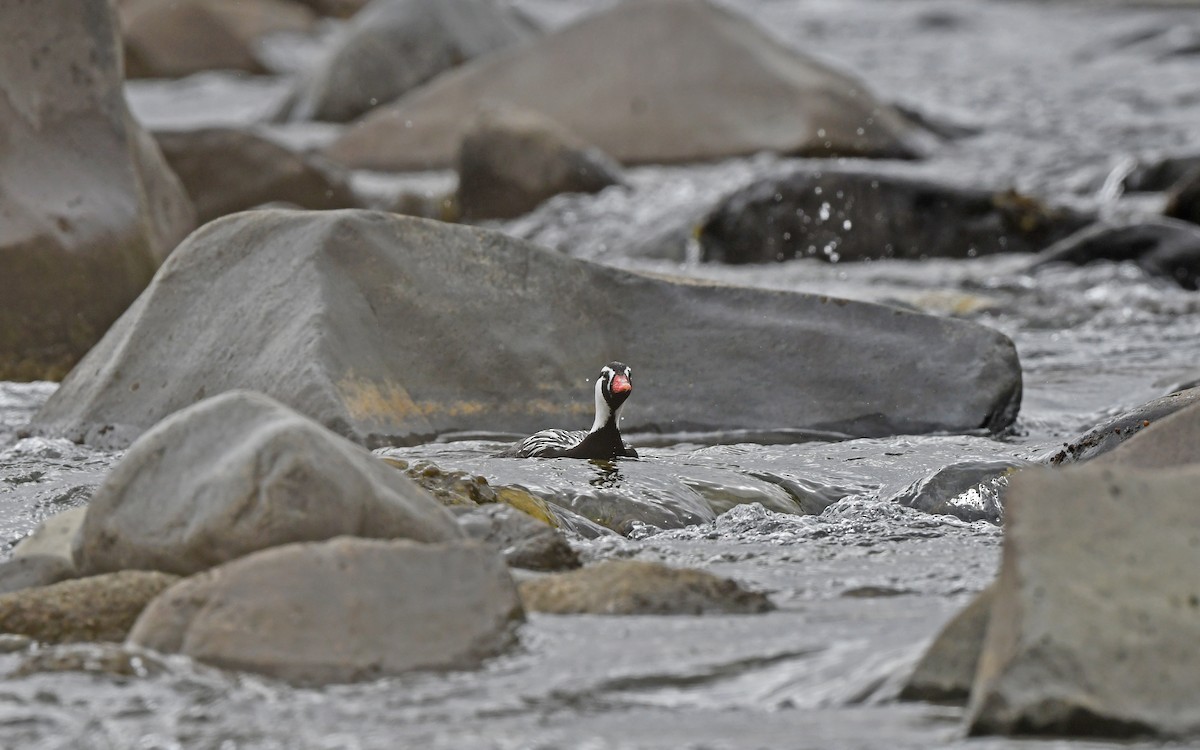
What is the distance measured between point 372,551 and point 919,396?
3.69m

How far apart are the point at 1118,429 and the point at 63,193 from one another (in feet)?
16.8

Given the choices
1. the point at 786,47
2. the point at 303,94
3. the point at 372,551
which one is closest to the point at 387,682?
the point at 372,551

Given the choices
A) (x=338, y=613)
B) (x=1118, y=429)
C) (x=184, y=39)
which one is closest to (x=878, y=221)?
(x=1118, y=429)

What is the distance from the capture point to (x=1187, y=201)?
453 inches

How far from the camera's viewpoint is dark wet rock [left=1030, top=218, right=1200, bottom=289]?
10266 mm

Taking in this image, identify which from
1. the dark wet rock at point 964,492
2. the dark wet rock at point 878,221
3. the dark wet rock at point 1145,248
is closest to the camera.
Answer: the dark wet rock at point 964,492

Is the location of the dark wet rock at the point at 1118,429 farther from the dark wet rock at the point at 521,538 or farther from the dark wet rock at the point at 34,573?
the dark wet rock at the point at 34,573

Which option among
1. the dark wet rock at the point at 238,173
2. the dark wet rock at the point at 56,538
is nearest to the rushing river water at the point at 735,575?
the dark wet rock at the point at 56,538

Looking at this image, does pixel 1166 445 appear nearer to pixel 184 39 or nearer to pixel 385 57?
pixel 385 57

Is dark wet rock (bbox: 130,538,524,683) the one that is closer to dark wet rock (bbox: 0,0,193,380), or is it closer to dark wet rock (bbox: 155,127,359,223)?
dark wet rock (bbox: 0,0,193,380)

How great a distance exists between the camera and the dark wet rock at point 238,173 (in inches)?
503

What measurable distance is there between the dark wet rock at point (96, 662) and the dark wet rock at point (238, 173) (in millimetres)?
9236

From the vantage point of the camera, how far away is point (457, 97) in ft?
54.2

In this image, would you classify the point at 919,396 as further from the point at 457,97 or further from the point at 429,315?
the point at 457,97
